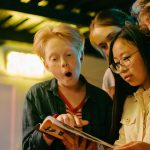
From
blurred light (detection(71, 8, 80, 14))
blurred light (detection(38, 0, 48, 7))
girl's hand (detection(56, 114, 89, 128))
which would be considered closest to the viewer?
girl's hand (detection(56, 114, 89, 128))

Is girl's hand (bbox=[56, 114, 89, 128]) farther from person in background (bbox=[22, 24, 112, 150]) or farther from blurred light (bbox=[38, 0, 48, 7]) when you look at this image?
blurred light (bbox=[38, 0, 48, 7])

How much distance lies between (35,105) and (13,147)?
6.27ft

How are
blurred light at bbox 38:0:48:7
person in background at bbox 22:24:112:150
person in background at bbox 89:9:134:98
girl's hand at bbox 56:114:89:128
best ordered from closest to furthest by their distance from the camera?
1. girl's hand at bbox 56:114:89:128
2. person in background at bbox 22:24:112:150
3. person in background at bbox 89:9:134:98
4. blurred light at bbox 38:0:48:7

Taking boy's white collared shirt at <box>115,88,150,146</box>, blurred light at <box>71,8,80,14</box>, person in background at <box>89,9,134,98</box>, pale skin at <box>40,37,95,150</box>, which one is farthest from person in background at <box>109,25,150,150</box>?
blurred light at <box>71,8,80,14</box>

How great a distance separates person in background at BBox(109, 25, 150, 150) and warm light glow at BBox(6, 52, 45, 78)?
2096 millimetres

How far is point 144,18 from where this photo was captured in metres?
1.58

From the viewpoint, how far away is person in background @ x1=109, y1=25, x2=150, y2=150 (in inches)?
56.2

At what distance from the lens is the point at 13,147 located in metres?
3.35

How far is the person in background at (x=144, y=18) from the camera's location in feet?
5.10

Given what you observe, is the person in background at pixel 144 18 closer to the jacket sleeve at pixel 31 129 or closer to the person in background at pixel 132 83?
the person in background at pixel 132 83

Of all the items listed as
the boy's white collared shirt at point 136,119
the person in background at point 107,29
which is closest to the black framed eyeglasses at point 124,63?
the boy's white collared shirt at point 136,119

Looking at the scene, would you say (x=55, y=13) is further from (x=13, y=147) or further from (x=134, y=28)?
(x=134, y=28)

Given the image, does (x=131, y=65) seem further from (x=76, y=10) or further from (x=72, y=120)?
(x=76, y=10)

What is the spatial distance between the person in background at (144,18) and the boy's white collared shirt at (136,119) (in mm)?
229
